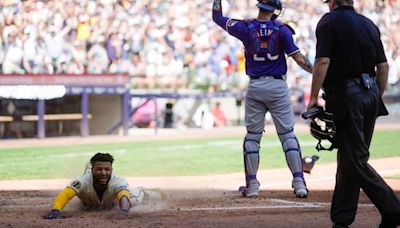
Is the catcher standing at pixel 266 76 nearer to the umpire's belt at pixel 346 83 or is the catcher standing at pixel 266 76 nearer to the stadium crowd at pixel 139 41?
the umpire's belt at pixel 346 83

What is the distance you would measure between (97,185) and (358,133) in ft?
7.46

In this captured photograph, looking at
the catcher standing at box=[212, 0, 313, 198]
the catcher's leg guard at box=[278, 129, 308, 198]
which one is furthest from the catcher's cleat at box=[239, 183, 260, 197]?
the catcher's leg guard at box=[278, 129, 308, 198]

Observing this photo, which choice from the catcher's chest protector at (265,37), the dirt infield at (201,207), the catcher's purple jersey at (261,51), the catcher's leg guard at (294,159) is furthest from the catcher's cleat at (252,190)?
the catcher's chest protector at (265,37)

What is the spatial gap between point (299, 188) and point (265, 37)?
1.43 m

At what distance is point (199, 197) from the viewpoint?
7.96 meters

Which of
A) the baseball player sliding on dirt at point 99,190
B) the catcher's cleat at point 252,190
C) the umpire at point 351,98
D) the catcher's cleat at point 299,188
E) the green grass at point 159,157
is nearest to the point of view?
the umpire at point 351,98

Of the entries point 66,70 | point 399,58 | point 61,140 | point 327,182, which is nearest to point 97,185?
point 327,182

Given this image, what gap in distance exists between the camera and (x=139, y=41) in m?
21.7

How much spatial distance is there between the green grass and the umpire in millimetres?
4304

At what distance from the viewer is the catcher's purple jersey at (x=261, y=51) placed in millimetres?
7543

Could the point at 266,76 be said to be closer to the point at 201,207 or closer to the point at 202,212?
the point at 201,207

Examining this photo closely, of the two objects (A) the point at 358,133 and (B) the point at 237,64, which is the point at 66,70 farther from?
(A) the point at 358,133

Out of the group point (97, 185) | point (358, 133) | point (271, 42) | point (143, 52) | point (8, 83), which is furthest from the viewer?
point (143, 52)

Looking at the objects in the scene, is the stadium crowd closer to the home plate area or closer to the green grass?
the green grass
